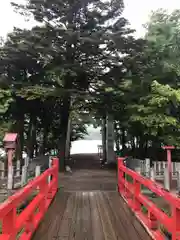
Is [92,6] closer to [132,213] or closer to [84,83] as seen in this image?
[84,83]

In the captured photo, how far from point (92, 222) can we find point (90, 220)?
15 centimetres

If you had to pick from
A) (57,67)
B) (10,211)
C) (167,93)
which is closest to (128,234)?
(10,211)

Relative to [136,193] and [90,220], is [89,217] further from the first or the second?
[136,193]

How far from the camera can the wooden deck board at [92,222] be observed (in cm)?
415

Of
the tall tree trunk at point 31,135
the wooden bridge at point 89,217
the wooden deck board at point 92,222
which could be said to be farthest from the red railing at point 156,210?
the tall tree trunk at point 31,135

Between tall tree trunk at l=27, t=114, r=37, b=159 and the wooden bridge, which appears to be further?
tall tree trunk at l=27, t=114, r=37, b=159

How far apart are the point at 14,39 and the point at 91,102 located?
17.2 ft

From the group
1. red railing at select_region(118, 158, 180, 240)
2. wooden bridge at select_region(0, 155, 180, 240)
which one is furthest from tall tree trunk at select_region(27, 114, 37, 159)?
red railing at select_region(118, 158, 180, 240)

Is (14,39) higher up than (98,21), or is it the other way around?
(98,21)

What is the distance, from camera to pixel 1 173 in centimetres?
1168

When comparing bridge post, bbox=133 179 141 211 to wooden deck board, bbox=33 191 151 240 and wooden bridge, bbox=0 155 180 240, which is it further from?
wooden deck board, bbox=33 191 151 240

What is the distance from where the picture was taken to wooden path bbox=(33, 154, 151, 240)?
13.6 feet

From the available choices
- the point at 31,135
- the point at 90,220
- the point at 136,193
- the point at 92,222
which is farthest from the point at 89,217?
the point at 31,135

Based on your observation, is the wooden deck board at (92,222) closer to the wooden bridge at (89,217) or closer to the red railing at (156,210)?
the wooden bridge at (89,217)
